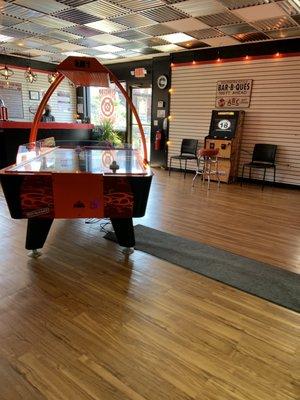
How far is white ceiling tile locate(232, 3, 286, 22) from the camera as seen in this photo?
458cm

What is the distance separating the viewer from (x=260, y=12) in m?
4.79

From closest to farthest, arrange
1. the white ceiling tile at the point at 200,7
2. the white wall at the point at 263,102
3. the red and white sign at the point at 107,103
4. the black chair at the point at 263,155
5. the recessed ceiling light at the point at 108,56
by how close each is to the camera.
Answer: the white ceiling tile at the point at 200,7, the white wall at the point at 263,102, the black chair at the point at 263,155, the recessed ceiling light at the point at 108,56, the red and white sign at the point at 107,103

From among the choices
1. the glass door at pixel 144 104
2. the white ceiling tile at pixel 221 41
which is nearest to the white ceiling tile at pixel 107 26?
the white ceiling tile at pixel 221 41

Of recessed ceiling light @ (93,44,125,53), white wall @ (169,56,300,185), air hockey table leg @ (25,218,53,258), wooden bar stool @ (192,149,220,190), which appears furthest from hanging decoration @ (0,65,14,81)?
air hockey table leg @ (25,218,53,258)

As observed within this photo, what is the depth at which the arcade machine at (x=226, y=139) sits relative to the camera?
7039mm

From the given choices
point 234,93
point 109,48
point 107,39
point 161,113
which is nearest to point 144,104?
point 161,113

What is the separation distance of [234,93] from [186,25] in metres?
2.30

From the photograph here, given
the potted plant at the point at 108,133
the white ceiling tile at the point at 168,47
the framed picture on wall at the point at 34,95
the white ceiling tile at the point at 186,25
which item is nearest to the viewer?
the white ceiling tile at the point at 186,25

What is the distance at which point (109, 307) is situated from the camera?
2.43 metres

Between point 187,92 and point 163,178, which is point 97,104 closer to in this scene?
point 187,92

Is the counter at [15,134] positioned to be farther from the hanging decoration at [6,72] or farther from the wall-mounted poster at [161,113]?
the wall-mounted poster at [161,113]

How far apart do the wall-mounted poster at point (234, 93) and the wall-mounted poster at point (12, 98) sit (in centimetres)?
625

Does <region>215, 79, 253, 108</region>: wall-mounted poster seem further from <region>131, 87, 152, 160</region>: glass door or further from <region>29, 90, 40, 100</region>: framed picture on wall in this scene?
<region>29, 90, 40, 100</region>: framed picture on wall

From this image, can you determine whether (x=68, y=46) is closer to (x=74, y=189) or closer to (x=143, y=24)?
(x=143, y=24)
